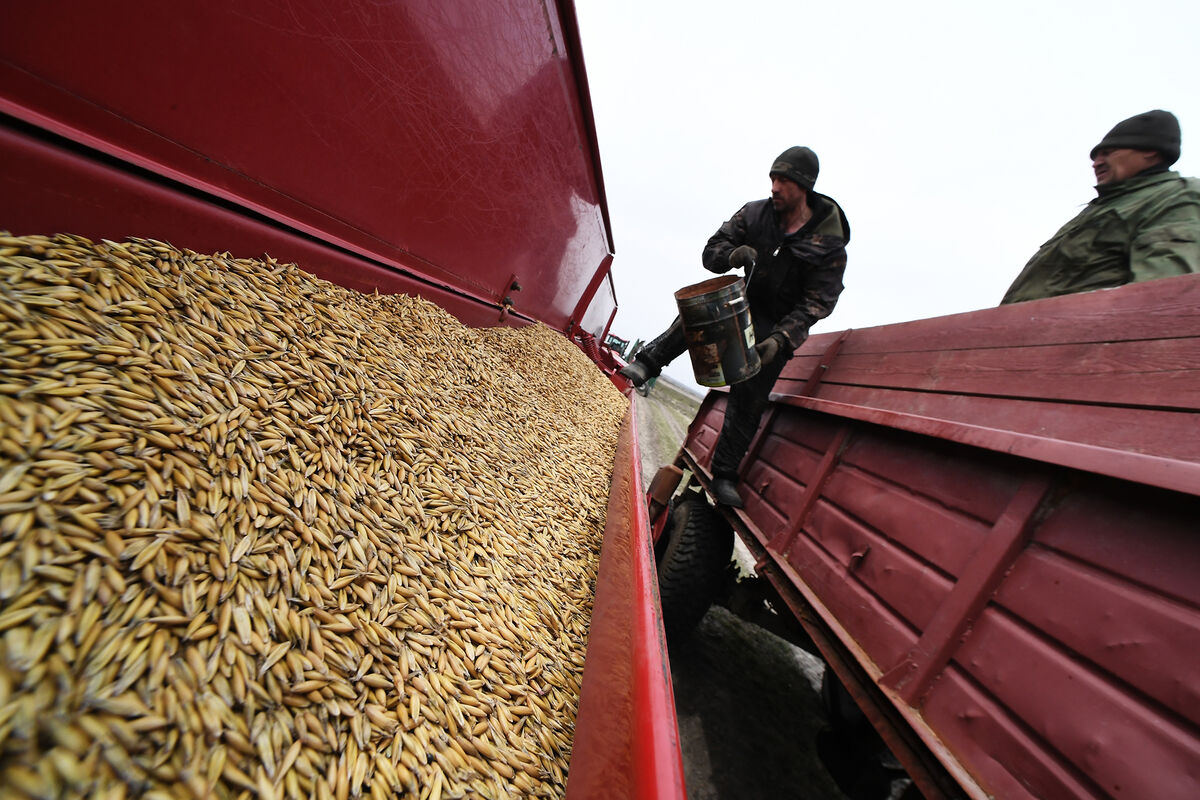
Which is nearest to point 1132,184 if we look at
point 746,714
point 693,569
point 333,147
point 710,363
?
point 710,363

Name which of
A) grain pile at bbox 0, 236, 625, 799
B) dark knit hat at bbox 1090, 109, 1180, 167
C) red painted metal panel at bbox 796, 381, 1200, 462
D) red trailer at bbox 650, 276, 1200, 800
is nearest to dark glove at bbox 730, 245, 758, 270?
red trailer at bbox 650, 276, 1200, 800

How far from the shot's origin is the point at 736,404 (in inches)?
113

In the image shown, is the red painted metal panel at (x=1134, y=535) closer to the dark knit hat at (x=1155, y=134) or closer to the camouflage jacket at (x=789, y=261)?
the camouflage jacket at (x=789, y=261)

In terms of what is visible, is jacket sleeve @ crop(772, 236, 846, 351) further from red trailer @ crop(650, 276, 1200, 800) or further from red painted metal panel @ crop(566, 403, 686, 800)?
red painted metal panel @ crop(566, 403, 686, 800)

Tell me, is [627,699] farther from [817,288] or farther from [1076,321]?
[817,288]

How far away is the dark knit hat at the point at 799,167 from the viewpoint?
102 inches

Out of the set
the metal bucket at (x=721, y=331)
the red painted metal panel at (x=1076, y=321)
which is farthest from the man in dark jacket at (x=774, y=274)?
the red painted metal panel at (x=1076, y=321)

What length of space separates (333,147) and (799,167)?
8.17 ft

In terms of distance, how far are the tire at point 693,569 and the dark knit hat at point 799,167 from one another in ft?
7.31

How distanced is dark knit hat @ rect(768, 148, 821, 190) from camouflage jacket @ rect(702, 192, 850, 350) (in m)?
0.12

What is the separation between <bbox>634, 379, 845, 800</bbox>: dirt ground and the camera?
7.59ft

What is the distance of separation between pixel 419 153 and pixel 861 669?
9.80 ft

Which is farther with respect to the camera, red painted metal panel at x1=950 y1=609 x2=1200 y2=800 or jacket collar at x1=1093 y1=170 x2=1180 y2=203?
jacket collar at x1=1093 y1=170 x2=1180 y2=203

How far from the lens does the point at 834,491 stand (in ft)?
6.65
